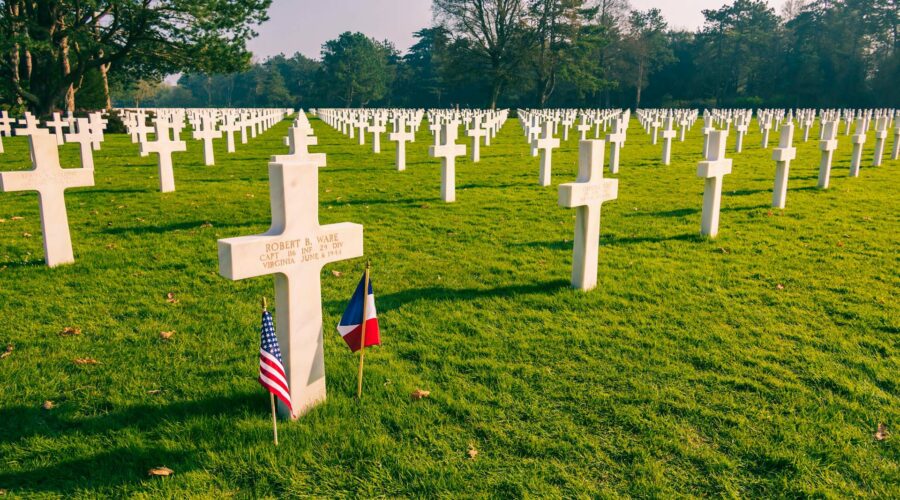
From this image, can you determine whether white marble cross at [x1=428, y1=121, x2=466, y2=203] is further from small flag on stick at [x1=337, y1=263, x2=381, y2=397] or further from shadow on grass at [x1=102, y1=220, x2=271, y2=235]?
small flag on stick at [x1=337, y1=263, x2=381, y2=397]

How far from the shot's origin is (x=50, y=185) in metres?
5.84

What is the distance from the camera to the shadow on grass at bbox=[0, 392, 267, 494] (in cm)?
274

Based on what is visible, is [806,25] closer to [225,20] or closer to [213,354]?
[225,20]

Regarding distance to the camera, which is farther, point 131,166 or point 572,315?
point 131,166

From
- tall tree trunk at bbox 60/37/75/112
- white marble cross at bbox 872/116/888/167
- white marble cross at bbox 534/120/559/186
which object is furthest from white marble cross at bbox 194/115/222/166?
tall tree trunk at bbox 60/37/75/112

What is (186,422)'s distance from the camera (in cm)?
319

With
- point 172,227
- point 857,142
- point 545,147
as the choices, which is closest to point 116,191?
point 172,227

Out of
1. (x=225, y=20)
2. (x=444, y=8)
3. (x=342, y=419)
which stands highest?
(x=444, y=8)

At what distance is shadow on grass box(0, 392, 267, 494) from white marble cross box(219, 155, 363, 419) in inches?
15.2

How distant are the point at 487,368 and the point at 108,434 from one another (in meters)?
2.14

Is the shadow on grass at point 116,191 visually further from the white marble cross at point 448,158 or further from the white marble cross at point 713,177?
the white marble cross at point 713,177

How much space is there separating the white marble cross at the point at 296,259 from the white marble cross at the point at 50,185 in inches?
155

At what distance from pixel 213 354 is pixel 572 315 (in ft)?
8.72

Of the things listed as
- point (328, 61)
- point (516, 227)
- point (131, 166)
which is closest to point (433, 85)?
point (328, 61)
